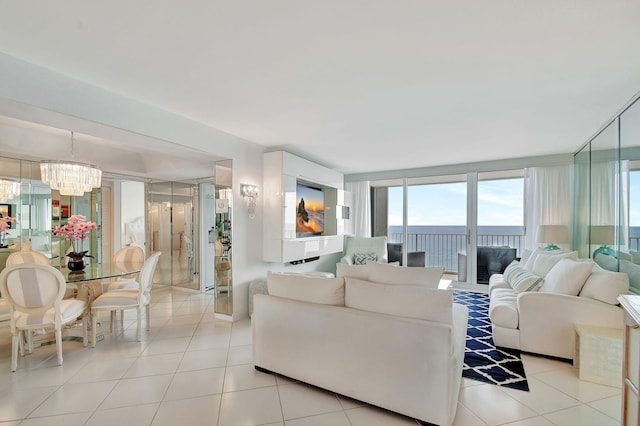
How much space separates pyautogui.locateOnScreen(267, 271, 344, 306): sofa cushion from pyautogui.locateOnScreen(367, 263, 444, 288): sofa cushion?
1.08 feet

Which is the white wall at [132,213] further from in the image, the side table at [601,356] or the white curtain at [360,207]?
the side table at [601,356]

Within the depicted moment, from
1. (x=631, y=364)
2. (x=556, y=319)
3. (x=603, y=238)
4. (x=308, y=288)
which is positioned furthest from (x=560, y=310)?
(x=308, y=288)

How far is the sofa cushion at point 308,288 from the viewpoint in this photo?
241 cm

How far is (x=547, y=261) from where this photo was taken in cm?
385

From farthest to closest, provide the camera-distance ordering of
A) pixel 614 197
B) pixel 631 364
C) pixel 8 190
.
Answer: pixel 8 190, pixel 614 197, pixel 631 364

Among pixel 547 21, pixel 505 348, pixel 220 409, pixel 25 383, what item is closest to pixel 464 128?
pixel 547 21

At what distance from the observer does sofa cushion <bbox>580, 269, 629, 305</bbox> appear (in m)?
2.72

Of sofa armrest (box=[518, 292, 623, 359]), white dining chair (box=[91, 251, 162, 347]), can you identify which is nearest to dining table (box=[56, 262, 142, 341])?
white dining chair (box=[91, 251, 162, 347])

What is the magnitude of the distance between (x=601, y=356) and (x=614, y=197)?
69.4 inches

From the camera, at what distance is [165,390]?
7.82ft

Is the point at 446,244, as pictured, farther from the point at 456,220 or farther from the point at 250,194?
the point at 250,194

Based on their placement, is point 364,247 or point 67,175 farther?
point 364,247

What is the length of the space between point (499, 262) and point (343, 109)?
4627 millimetres

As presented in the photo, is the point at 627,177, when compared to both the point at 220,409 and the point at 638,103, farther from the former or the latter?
the point at 220,409
